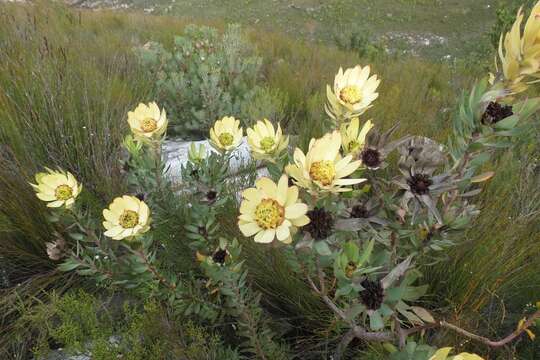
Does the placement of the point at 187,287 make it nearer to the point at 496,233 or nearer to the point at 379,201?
the point at 379,201

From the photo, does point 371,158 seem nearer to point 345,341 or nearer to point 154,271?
point 345,341

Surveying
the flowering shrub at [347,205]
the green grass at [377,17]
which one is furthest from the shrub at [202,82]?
the green grass at [377,17]

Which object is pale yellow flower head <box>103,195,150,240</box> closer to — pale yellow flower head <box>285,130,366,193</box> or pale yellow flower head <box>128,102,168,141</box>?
pale yellow flower head <box>128,102,168,141</box>

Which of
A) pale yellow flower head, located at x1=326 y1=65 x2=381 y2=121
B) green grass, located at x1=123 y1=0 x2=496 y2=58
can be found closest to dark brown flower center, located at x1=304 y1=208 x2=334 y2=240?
pale yellow flower head, located at x1=326 y1=65 x2=381 y2=121

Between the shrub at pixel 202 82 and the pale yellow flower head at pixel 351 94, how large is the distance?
5.44ft

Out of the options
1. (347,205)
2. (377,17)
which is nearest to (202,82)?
(347,205)

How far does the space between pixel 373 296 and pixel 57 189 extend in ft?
3.51

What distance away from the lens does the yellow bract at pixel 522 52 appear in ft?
2.69

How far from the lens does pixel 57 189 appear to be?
4.51ft

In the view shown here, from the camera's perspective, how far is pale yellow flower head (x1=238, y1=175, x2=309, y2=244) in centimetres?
91

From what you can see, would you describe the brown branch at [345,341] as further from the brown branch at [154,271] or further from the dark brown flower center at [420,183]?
the brown branch at [154,271]

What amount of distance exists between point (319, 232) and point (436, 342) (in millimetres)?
749

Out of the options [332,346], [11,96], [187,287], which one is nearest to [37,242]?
[187,287]

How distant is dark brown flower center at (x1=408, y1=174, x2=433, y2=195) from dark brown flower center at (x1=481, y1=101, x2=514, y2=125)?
18 cm
